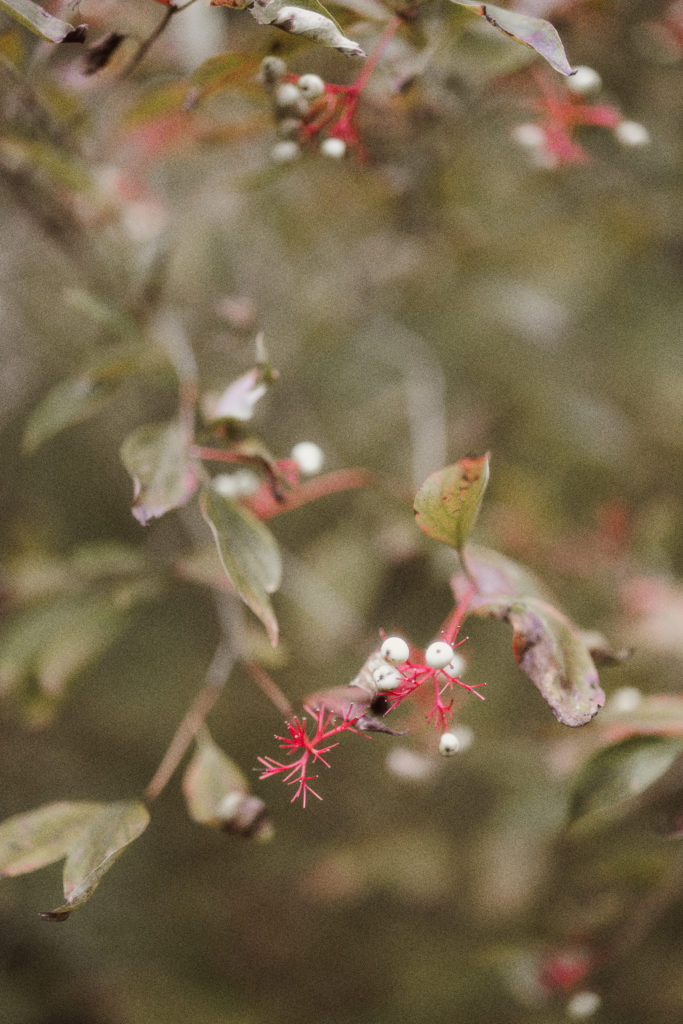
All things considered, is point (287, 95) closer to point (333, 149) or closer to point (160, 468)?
point (333, 149)

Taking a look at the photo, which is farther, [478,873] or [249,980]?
[249,980]

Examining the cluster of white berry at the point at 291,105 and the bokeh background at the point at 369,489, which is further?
the bokeh background at the point at 369,489

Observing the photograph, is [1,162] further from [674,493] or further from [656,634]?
[674,493]

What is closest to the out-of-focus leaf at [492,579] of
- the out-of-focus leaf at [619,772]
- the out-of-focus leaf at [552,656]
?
the out-of-focus leaf at [552,656]

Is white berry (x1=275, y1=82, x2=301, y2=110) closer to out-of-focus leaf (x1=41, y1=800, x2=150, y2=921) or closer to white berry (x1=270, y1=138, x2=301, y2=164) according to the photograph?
white berry (x1=270, y1=138, x2=301, y2=164)

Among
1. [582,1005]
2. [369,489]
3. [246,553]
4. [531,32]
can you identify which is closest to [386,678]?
[246,553]

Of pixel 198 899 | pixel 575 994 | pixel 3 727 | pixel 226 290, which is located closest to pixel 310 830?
pixel 198 899

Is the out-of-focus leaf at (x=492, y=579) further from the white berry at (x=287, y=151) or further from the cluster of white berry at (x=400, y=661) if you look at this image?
the white berry at (x=287, y=151)
